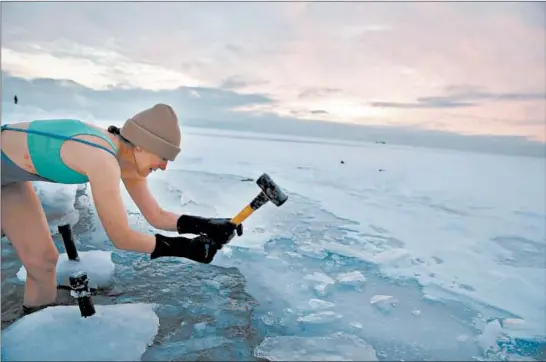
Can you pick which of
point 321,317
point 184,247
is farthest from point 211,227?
point 321,317

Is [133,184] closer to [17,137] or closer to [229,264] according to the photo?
[17,137]

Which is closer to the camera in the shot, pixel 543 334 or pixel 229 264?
pixel 543 334

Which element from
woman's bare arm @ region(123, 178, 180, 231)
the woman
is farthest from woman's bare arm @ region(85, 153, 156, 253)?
woman's bare arm @ region(123, 178, 180, 231)

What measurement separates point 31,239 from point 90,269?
489 millimetres

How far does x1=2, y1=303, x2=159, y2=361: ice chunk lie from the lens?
63.3 inches

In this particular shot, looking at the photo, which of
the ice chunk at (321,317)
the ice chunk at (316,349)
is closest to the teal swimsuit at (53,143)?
the ice chunk at (316,349)

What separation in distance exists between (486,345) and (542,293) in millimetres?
1057

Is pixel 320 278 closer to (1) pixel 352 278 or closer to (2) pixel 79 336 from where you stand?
(1) pixel 352 278

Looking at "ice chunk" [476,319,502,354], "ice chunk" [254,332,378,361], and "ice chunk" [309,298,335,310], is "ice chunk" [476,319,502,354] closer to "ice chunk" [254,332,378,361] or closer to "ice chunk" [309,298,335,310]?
"ice chunk" [254,332,378,361]

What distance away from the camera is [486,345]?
1966 mm

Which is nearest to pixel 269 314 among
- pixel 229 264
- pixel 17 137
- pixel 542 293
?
pixel 229 264

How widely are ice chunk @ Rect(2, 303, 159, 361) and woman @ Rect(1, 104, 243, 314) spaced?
1.02 ft

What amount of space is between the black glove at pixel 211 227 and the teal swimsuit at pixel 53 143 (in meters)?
0.61

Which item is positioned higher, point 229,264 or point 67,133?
point 67,133
